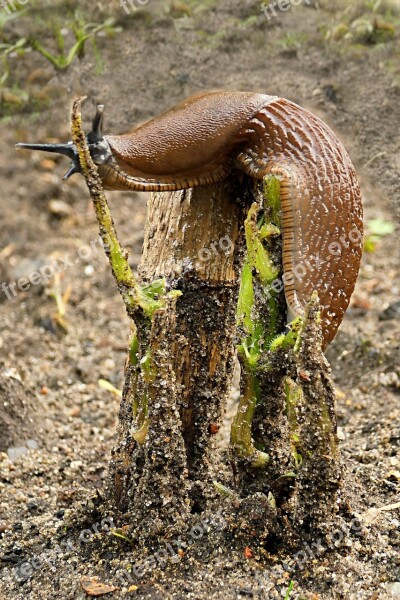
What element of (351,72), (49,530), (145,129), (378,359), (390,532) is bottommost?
(378,359)

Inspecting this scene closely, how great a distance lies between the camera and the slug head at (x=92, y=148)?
2.21 m

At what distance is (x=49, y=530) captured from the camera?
2701 millimetres

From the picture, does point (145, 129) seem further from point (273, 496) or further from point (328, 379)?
point (273, 496)

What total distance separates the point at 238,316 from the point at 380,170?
1.22 metres

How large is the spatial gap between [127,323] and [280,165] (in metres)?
2.88

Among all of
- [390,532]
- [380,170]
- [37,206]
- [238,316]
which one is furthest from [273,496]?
[37,206]
